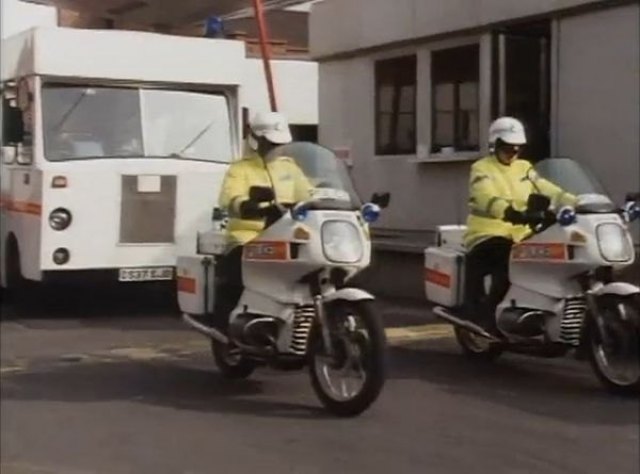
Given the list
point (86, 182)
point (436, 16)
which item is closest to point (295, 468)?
point (436, 16)

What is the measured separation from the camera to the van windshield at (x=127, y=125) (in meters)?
9.56

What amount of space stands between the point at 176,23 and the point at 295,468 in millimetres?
1791

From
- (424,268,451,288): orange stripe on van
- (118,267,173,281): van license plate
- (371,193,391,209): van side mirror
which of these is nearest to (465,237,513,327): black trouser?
(424,268,451,288): orange stripe on van

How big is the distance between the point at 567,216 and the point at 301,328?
135cm

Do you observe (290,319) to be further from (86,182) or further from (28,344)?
(86,182)

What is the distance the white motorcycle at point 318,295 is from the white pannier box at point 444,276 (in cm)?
103

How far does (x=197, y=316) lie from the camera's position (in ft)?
23.2

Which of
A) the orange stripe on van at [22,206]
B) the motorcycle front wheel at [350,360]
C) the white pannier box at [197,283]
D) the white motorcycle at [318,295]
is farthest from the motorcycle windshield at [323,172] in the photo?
the orange stripe on van at [22,206]

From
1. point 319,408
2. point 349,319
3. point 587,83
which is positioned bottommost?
point 319,408

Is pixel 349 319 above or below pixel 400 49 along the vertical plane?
below

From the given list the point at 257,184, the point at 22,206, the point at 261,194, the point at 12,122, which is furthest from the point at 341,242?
the point at 22,206

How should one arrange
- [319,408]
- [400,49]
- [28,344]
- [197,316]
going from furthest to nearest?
[28,344] < [197,316] < [319,408] < [400,49]

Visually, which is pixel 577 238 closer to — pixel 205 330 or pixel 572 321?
pixel 572 321

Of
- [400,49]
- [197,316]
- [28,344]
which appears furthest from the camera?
[28,344]
